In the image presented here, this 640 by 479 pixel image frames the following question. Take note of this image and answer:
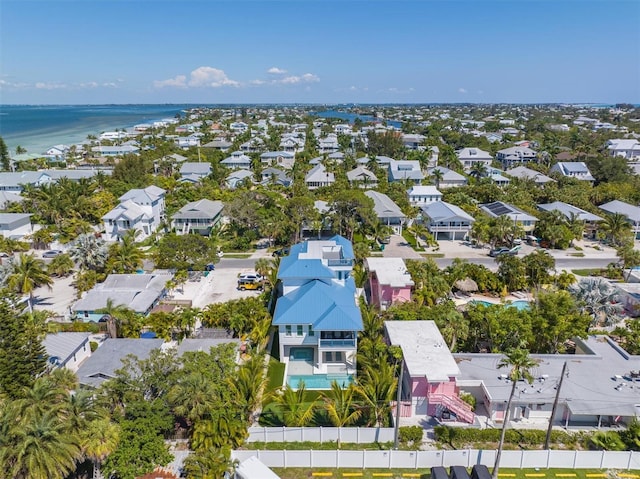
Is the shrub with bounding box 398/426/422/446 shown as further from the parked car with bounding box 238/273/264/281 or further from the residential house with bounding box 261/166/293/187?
A: the residential house with bounding box 261/166/293/187

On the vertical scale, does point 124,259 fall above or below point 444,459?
above

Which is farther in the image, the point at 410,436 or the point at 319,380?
the point at 319,380

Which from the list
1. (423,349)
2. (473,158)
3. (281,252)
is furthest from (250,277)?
(473,158)

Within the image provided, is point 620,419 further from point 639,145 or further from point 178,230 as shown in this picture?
point 639,145

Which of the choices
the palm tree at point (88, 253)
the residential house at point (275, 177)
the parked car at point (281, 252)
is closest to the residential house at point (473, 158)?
the residential house at point (275, 177)

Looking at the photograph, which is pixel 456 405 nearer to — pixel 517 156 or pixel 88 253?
pixel 88 253

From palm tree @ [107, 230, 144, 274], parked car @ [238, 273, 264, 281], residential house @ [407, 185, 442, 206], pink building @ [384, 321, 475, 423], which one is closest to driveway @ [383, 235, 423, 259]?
residential house @ [407, 185, 442, 206]

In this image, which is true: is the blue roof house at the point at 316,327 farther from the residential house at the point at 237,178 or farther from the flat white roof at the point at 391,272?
the residential house at the point at 237,178
